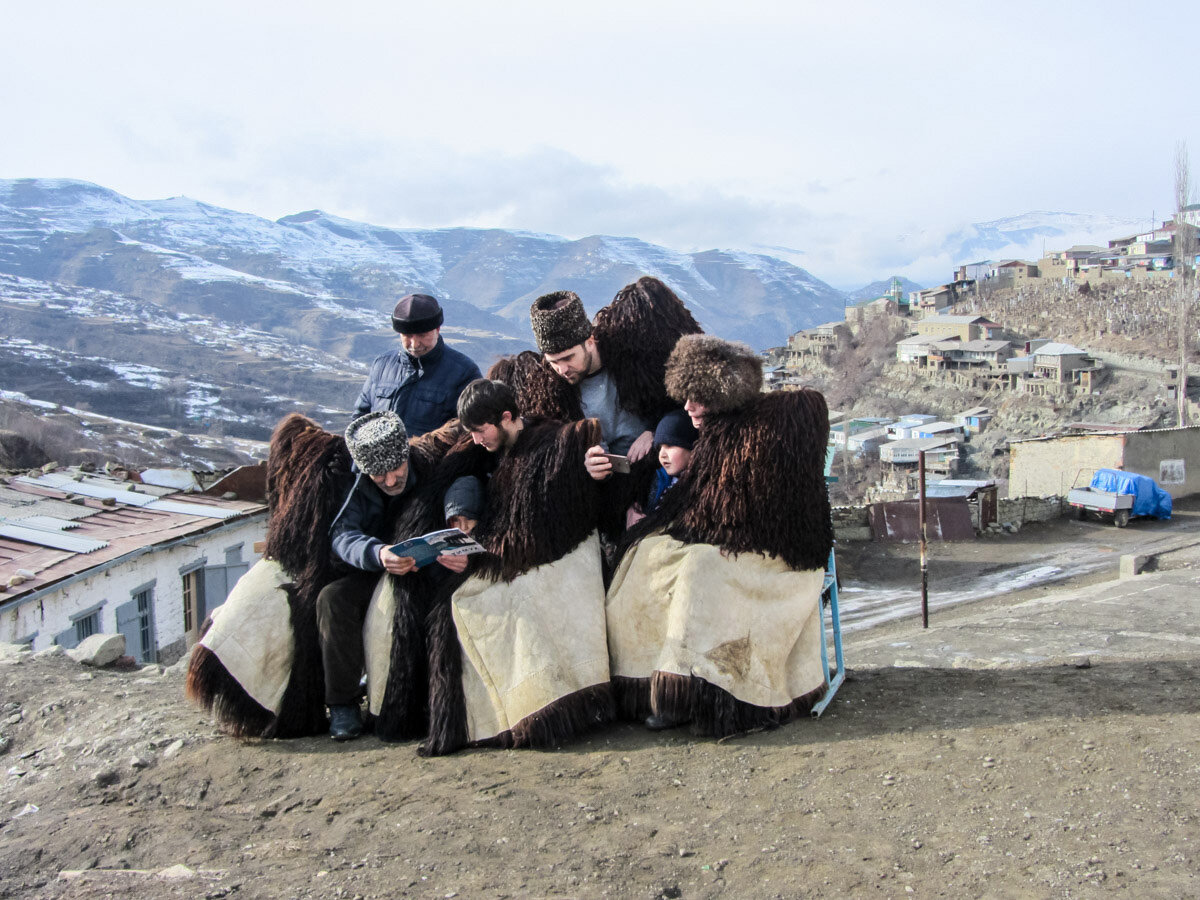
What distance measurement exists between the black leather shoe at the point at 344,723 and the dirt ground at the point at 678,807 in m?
0.06

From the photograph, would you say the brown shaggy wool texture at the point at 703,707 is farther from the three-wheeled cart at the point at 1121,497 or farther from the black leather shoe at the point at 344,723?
the three-wheeled cart at the point at 1121,497

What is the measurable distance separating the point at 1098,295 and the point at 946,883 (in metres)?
81.2

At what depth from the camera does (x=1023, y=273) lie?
3317 inches

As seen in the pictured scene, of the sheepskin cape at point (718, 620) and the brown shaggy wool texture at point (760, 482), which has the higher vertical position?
the brown shaggy wool texture at point (760, 482)

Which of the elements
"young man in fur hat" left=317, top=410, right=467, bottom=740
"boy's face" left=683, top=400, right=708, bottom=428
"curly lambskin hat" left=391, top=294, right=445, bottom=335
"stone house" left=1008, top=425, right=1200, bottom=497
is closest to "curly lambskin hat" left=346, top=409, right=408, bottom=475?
"young man in fur hat" left=317, top=410, right=467, bottom=740

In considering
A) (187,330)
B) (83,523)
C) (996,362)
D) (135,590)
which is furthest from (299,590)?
(187,330)

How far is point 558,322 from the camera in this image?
14.2 feet

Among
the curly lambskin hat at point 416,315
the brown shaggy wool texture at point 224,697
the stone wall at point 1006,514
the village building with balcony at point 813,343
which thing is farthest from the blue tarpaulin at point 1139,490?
the village building with balcony at point 813,343

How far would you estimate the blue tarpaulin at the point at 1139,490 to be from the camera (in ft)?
71.4

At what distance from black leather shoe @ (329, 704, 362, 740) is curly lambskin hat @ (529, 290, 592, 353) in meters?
1.80

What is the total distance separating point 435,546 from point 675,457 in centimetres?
108

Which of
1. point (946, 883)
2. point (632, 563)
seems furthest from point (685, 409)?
point (946, 883)

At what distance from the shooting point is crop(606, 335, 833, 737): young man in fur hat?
3.90 m

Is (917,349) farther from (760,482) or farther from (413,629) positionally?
(413,629)
